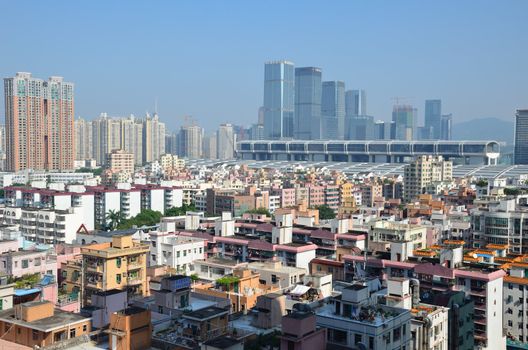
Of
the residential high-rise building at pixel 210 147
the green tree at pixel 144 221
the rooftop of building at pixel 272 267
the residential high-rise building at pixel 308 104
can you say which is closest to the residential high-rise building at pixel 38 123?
the green tree at pixel 144 221

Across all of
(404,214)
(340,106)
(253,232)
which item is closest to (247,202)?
(404,214)

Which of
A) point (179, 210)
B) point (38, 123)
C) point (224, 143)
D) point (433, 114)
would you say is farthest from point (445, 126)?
point (179, 210)

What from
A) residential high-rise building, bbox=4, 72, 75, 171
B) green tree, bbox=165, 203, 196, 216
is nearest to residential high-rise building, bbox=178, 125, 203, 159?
residential high-rise building, bbox=4, 72, 75, 171

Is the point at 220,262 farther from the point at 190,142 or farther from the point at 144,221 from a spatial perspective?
the point at 190,142

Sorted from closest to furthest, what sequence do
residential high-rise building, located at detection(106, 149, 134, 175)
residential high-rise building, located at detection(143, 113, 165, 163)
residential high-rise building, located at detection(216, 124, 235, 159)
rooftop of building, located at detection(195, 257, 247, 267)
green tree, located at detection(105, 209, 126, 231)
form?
1. rooftop of building, located at detection(195, 257, 247, 267)
2. green tree, located at detection(105, 209, 126, 231)
3. residential high-rise building, located at detection(106, 149, 134, 175)
4. residential high-rise building, located at detection(143, 113, 165, 163)
5. residential high-rise building, located at detection(216, 124, 235, 159)

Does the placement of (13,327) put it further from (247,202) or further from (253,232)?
(247,202)

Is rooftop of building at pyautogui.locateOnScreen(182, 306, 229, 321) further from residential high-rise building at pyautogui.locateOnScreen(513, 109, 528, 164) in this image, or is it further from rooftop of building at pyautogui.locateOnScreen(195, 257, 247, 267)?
residential high-rise building at pyautogui.locateOnScreen(513, 109, 528, 164)
